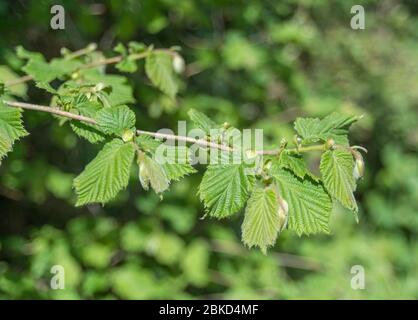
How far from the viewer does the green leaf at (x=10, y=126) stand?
3.15ft

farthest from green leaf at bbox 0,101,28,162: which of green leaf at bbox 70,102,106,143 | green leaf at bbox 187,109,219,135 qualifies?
green leaf at bbox 187,109,219,135

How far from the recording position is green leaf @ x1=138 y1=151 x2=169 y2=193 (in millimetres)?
966

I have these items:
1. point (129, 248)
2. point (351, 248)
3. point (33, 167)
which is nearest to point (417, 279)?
point (351, 248)

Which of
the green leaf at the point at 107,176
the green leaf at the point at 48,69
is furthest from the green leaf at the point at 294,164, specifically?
the green leaf at the point at 48,69

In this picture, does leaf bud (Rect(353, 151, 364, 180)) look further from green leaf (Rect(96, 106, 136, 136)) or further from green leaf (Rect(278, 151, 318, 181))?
green leaf (Rect(96, 106, 136, 136))

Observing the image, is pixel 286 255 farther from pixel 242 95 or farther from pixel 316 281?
pixel 242 95

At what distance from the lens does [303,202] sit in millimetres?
1001

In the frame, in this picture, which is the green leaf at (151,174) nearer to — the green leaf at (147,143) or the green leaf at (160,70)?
the green leaf at (147,143)

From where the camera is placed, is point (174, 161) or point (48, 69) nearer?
point (174, 161)

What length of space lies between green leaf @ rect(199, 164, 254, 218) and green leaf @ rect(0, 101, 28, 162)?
36cm

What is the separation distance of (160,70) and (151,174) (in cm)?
56

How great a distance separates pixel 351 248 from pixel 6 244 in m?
1.94

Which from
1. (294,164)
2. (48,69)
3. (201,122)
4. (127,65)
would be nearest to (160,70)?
(127,65)

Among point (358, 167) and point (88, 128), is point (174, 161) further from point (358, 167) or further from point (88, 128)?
point (358, 167)
